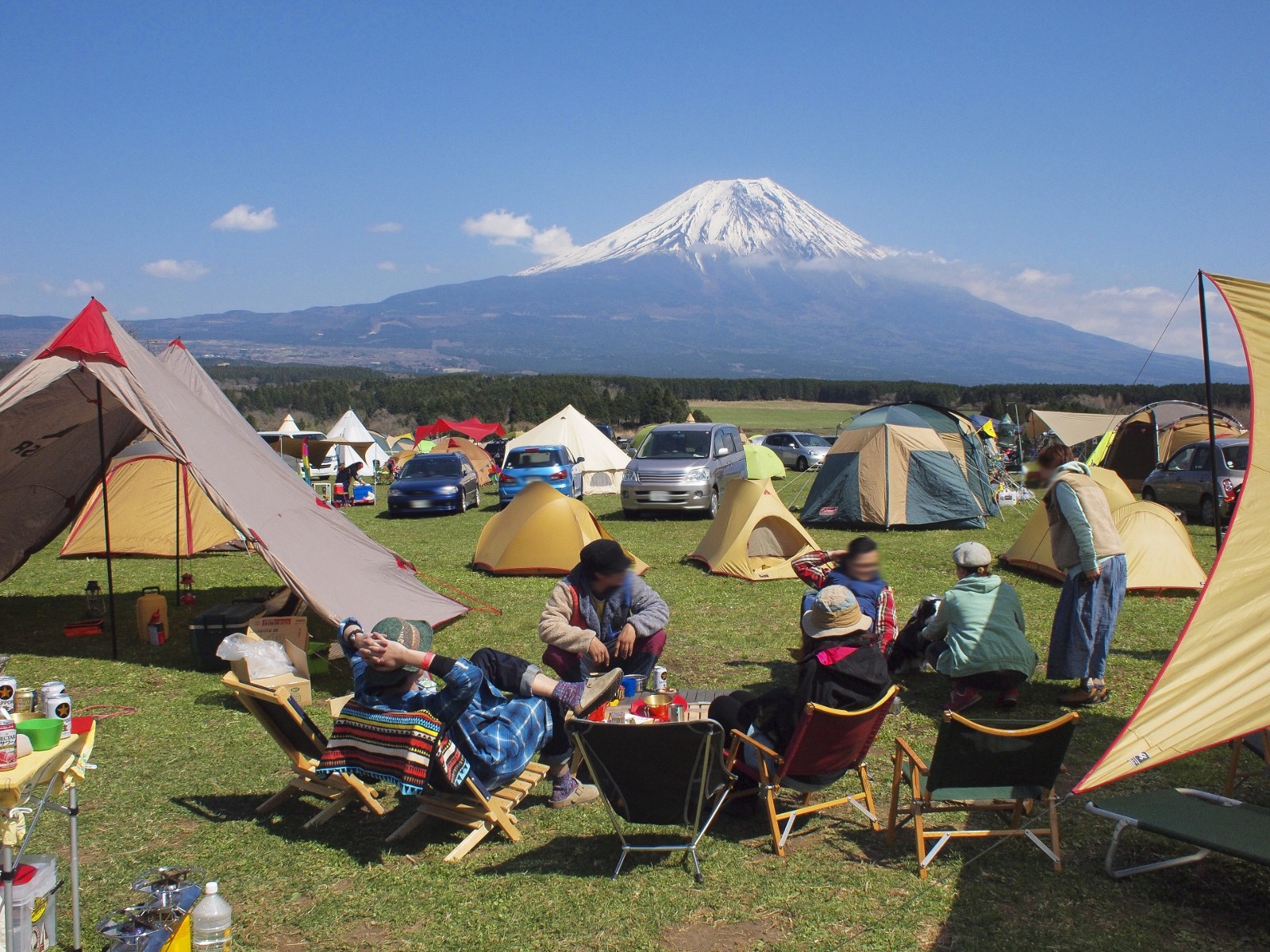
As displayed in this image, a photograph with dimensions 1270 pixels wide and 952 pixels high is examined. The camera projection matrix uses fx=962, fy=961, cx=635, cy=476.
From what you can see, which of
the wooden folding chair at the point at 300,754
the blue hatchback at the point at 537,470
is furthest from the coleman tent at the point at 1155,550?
the blue hatchback at the point at 537,470

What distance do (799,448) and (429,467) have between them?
15639 millimetres

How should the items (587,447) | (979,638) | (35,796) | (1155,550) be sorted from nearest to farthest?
(35,796) < (979,638) < (1155,550) < (587,447)

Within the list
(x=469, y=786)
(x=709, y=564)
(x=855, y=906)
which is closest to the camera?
(x=855, y=906)

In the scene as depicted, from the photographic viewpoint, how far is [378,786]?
543 centimetres

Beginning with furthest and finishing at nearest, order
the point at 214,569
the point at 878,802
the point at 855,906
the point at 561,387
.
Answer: the point at 561,387 < the point at 214,569 < the point at 878,802 < the point at 855,906

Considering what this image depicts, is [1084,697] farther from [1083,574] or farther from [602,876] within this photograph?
[602,876]

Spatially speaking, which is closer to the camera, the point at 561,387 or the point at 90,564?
the point at 90,564

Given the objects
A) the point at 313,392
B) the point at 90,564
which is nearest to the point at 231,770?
the point at 90,564

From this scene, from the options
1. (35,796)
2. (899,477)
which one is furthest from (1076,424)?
(35,796)

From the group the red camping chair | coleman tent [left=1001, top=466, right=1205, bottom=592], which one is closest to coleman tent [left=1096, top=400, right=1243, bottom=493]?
coleman tent [left=1001, top=466, right=1205, bottom=592]

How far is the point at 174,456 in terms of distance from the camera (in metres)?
8.30

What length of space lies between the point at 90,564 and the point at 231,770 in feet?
33.7

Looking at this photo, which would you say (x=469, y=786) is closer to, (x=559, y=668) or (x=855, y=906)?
(x=559, y=668)

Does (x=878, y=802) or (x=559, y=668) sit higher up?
(x=559, y=668)
